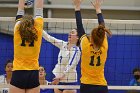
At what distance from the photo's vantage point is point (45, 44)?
9164mm

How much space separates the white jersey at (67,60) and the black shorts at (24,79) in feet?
4.74

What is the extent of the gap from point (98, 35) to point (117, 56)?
17.2 feet

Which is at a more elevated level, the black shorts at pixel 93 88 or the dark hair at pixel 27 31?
the dark hair at pixel 27 31

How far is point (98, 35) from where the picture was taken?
173 inches

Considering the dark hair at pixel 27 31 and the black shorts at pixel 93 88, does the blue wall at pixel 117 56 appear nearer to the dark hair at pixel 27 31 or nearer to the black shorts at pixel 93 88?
the black shorts at pixel 93 88

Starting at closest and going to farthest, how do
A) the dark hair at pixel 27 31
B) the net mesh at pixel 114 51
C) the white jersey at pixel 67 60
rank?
the dark hair at pixel 27 31 → the white jersey at pixel 67 60 → the net mesh at pixel 114 51

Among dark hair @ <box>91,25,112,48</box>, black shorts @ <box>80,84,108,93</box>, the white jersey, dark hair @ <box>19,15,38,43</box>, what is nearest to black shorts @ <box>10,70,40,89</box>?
dark hair @ <box>19,15,38,43</box>

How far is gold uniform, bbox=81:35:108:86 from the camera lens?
4.47 metres

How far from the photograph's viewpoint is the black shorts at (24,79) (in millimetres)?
4289

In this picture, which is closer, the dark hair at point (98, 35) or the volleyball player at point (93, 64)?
the dark hair at point (98, 35)

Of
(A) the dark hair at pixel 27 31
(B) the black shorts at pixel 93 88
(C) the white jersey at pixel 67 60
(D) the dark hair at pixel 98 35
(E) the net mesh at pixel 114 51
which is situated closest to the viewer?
(A) the dark hair at pixel 27 31

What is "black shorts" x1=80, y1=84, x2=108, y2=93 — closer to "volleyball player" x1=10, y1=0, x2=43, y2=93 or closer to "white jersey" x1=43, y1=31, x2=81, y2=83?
"volleyball player" x1=10, y1=0, x2=43, y2=93

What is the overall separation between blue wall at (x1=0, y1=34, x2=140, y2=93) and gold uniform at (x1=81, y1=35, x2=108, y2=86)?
451 centimetres

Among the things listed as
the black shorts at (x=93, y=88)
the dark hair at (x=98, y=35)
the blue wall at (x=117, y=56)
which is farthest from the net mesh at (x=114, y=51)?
the dark hair at (x=98, y=35)
